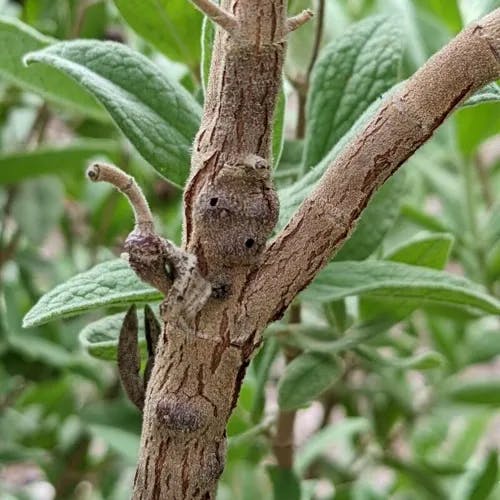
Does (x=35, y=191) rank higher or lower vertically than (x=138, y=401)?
higher

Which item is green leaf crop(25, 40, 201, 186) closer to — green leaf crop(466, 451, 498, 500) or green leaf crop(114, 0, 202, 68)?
green leaf crop(114, 0, 202, 68)

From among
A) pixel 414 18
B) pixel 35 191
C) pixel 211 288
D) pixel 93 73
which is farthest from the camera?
pixel 35 191

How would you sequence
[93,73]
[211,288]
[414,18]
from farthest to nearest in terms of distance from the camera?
1. [414,18]
2. [93,73]
3. [211,288]

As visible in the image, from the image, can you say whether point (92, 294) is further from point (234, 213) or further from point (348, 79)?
point (348, 79)

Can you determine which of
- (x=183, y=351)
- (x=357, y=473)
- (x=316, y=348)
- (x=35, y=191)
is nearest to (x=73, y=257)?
(x=35, y=191)

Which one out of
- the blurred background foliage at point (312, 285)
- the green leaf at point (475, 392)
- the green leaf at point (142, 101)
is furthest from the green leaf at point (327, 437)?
the green leaf at point (142, 101)

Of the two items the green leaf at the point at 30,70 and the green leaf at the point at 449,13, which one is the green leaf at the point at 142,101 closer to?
the green leaf at the point at 30,70

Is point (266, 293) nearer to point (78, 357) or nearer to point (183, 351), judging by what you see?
point (183, 351)

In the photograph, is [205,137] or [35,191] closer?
[205,137]

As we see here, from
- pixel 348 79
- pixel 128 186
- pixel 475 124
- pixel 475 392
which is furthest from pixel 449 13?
pixel 128 186
